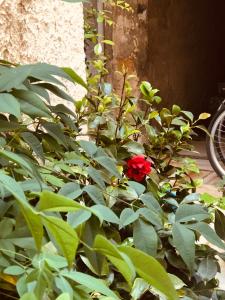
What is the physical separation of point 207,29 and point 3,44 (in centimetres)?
516

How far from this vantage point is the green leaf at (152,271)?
0.47 metres

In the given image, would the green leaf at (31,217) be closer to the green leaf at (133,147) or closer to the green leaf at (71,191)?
the green leaf at (71,191)

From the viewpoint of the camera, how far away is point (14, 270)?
530 millimetres

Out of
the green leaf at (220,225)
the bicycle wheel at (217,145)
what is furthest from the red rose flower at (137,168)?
the bicycle wheel at (217,145)

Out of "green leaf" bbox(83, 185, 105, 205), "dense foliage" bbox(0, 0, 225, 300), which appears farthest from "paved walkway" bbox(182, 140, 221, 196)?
"green leaf" bbox(83, 185, 105, 205)

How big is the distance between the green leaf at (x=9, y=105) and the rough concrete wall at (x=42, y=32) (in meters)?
0.67

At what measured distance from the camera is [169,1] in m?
4.93

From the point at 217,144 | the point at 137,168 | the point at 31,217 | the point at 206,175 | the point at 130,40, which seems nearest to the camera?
the point at 31,217

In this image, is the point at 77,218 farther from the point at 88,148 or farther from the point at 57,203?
the point at 88,148

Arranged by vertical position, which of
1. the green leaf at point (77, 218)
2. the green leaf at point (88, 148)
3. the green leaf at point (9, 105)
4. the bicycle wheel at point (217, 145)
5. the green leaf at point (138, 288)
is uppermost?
the green leaf at point (9, 105)

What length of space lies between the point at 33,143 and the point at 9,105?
0.46 feet

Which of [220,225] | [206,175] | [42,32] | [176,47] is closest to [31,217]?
[220,225]

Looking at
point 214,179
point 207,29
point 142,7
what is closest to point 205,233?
point 214,179

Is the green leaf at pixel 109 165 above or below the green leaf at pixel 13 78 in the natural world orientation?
below
